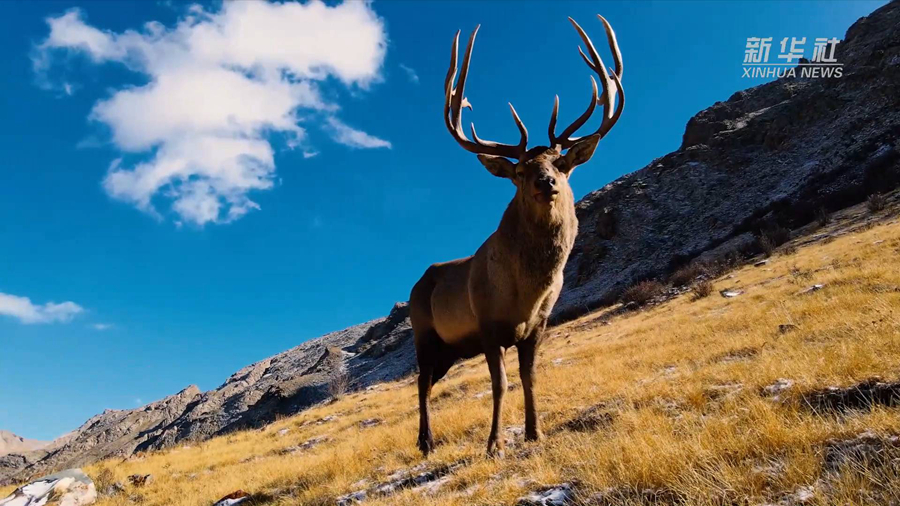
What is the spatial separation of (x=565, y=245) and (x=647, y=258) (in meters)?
30.6

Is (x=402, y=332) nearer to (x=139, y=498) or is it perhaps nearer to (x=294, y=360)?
(x=294, y=360)

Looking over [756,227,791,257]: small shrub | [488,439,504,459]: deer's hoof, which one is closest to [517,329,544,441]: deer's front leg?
[488,439,504,459]: deer's hoof

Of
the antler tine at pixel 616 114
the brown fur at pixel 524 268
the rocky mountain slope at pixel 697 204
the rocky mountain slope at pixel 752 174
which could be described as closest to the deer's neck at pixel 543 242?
the brown fur at pixel 524 268

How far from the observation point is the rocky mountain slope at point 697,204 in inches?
1115

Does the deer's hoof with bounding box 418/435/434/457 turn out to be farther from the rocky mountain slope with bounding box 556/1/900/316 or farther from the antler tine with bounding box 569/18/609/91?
the rocky mountain slope with bounding box 556/1/900/316

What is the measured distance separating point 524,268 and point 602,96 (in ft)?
8.91

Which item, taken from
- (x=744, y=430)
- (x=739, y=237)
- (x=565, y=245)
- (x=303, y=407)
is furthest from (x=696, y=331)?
(x=303, y=407)

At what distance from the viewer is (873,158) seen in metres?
26.5

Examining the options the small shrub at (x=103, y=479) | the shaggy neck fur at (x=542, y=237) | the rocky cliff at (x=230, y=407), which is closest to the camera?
the shaggy neck fur at (x=542, y=237)

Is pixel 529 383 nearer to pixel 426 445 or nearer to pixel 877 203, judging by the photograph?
pixel 426 445

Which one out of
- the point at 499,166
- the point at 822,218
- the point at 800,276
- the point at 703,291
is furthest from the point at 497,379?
the point at 822,218

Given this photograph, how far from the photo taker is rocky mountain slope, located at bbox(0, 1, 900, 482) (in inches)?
1115

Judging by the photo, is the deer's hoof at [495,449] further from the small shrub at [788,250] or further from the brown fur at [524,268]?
the small shrub at [788,250]

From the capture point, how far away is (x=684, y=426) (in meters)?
4.34
